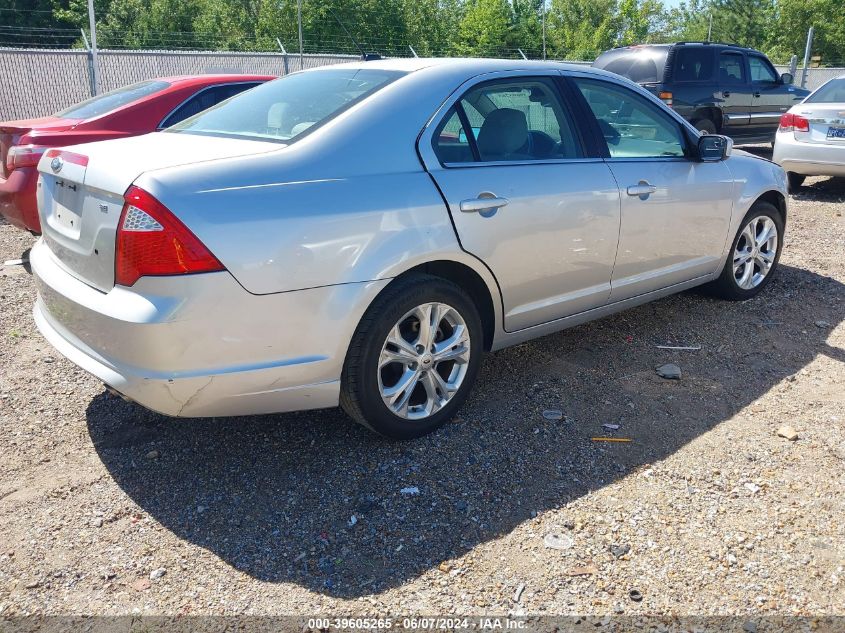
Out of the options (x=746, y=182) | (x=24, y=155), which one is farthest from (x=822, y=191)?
(x=24, y=155)

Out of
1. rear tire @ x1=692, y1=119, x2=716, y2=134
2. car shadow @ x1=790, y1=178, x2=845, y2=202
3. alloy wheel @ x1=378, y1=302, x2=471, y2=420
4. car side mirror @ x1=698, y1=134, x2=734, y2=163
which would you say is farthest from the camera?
rear tire @ x1=692, y1=119, x2=716, y2=134

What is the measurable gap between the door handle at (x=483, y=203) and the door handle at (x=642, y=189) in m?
1.00

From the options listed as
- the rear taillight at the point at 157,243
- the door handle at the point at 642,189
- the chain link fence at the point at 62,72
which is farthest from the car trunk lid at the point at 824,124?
the chain link fence at the point at 62,72

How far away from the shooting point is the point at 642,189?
4.22 meters

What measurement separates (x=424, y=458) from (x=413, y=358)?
1.48ft

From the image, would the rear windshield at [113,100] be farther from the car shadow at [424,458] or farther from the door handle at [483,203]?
the door handle at [483,203]

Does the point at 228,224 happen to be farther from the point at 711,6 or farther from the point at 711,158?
the point at 711,6

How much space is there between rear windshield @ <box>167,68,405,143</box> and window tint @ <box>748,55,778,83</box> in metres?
10.9

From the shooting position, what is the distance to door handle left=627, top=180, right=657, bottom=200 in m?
4.16

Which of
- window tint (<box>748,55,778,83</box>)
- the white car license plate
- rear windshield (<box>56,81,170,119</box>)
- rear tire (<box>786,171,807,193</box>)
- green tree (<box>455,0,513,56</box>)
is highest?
green tree (<box>455,0,513,56</box>)

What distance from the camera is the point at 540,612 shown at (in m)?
2.46

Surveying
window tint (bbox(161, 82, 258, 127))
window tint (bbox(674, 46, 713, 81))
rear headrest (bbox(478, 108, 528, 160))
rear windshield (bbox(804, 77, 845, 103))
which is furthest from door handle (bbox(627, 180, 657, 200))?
window tint (bbox(674, 46, 713, 81))

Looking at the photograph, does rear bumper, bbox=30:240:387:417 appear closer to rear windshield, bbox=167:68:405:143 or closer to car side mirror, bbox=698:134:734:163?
rear windshield, bbox=167:68:405:143

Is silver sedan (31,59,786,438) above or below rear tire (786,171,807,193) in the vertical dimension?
above
